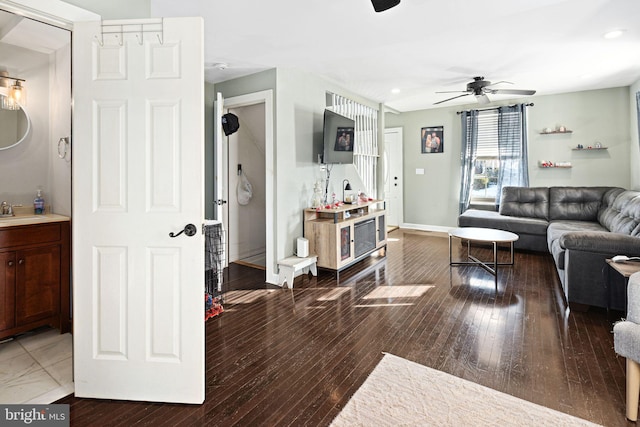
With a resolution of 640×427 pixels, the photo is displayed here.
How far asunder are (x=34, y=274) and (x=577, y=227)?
596 cm

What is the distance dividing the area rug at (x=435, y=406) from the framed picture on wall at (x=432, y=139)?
227 inches

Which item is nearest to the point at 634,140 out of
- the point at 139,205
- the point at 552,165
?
the point at 552,165

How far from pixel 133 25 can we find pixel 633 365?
3.00m

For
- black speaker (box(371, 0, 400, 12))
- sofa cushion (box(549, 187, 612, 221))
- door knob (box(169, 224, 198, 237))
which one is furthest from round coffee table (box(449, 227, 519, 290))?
door knob (box(169, 224, 198, 237))

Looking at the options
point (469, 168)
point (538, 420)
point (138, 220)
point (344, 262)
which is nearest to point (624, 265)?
point (538, 420)

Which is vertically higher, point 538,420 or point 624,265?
point 624,265

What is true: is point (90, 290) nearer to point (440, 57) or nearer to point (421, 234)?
point (440, 57)

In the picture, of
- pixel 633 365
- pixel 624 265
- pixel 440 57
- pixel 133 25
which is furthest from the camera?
pixel 440 57

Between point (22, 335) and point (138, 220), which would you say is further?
point (22, 335)

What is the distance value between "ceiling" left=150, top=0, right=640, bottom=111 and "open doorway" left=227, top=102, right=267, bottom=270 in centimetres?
74

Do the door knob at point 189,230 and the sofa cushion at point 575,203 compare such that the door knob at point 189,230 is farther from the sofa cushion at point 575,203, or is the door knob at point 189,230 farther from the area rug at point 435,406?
the sofa cushion at point 575,203

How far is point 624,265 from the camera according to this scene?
2406mm

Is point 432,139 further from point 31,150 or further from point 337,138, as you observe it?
point 31,150

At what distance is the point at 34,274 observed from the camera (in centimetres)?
251
